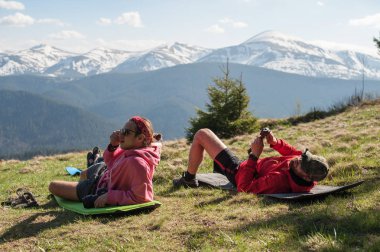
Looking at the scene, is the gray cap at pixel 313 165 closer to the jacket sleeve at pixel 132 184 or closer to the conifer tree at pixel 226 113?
the jacket sleeve at pixel 132 184

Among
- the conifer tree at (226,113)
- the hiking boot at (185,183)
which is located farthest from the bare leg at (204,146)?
the conifer tree at (226,113)

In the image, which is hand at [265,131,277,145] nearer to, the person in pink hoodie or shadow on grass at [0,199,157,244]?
the person in pink hoodie

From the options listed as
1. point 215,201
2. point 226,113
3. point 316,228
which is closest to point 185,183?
point 215,201

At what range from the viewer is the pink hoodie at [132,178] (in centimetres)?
681

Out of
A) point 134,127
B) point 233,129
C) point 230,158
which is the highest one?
point 134,127

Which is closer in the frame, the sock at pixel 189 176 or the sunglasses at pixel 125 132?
the sunglasses at pixel 125 132

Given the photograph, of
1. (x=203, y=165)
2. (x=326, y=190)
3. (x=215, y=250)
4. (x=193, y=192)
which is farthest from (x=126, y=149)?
(x=203, y=165)

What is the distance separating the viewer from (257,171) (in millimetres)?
7777

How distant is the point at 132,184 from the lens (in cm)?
691

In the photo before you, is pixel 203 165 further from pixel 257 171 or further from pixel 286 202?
pixel 286 202

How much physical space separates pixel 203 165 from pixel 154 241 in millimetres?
6538

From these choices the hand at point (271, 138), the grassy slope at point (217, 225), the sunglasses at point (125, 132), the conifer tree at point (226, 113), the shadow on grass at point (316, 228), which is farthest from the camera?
the conifer tree at point (226, 113)

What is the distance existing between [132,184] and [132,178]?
0.10 metres

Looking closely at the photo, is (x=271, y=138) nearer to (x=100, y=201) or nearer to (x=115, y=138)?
(x=115, y=138)
